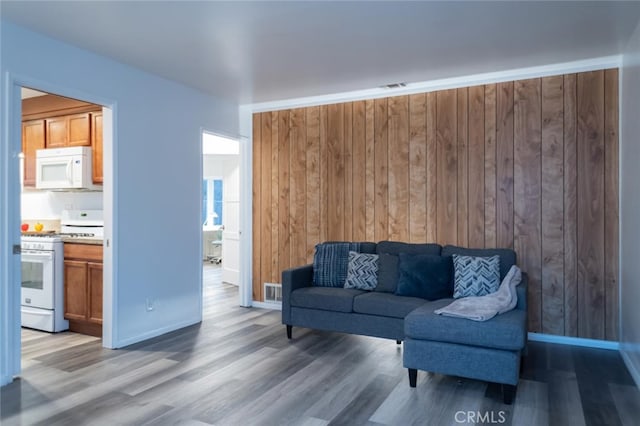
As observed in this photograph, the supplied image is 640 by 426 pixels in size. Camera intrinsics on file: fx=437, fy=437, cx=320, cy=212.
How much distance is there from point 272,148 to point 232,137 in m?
0.50

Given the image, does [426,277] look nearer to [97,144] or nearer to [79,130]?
[97,144]

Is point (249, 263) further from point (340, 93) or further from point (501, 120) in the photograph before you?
point (501, 120)

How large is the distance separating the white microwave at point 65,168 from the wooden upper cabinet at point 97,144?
54mm

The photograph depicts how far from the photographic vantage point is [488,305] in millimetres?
3004

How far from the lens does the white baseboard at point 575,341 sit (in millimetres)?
3768

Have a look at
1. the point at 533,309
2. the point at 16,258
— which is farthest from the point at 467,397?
the point at 16,258

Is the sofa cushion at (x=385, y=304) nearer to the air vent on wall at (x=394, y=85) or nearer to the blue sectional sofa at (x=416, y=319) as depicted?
the blue sectional sofa at (x=416, y=319)

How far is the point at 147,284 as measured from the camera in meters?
4.09

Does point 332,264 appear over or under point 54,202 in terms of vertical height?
under

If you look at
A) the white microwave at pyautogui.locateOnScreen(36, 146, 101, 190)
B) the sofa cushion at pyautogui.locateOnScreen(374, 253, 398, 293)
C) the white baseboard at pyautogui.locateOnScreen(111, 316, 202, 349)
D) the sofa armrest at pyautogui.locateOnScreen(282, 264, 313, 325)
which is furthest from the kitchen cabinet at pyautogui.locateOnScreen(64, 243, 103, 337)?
the sofa cushion at pyautogui.locateOnScreen(374, 253, 398, 293)

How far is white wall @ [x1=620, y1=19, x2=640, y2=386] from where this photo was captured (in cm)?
306

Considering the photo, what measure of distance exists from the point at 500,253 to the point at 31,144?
507 cm

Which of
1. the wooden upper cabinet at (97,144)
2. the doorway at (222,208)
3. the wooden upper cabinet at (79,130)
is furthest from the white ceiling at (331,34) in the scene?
the doorway at (222,208)

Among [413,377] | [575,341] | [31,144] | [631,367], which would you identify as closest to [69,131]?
[31,144]
